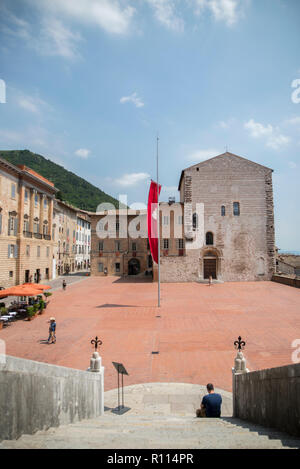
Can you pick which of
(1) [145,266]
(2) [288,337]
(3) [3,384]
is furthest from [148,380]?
(1) [145,266]

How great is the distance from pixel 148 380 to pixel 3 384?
6508mm

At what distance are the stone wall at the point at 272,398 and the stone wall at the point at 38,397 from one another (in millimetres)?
3473

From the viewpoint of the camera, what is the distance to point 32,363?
423 centimetres

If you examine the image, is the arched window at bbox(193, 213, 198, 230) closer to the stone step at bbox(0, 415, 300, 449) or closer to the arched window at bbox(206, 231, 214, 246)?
the arched window at bbox(206, 231, 214, 246)

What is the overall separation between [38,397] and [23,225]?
29026 mm

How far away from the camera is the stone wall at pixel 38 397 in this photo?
3.27 m

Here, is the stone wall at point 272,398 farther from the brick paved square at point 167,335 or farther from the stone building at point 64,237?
the stone building at point 64,237

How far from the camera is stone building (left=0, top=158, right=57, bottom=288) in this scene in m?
26.8

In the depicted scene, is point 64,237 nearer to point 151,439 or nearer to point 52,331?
point 52,331

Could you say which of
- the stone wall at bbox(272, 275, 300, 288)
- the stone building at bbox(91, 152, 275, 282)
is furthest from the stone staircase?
the stone building at bbox(91, 152, 275, 282)

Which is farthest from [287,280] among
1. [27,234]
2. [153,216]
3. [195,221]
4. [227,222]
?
[27,234]

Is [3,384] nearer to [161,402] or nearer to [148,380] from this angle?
[161,402]

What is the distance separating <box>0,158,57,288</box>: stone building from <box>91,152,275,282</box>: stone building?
1503 centimetres

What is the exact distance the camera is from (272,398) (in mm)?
4695
